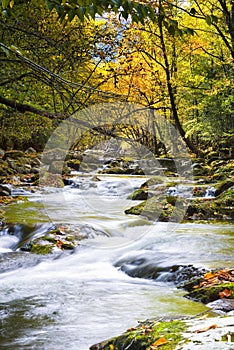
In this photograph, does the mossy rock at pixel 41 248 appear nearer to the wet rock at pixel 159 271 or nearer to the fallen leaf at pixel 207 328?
the wet rock at pixel 159 271

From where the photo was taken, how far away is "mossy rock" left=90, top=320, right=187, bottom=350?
2.08 metres

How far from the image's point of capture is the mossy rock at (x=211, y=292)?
360cm

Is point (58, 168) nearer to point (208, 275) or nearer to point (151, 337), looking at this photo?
point (208, 275)

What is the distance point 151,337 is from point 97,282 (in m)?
2.90

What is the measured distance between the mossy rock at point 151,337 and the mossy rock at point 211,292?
4.06ft

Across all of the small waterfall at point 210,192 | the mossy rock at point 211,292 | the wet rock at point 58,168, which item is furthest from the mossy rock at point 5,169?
the mossy rock at point 211,292

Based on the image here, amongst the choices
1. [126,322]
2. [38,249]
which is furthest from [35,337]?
[38,249]

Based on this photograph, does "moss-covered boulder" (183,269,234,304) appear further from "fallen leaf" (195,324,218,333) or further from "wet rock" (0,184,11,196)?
"wet rock" (0,184,11,196)

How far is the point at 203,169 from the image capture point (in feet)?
55.0

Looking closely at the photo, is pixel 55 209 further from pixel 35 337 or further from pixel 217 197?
pixel 35 337

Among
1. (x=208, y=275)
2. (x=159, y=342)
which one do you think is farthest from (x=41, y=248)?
(x=159, y=342)

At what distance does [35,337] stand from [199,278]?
206 centimetres

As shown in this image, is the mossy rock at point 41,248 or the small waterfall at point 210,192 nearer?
the mossy rock at point 41,248

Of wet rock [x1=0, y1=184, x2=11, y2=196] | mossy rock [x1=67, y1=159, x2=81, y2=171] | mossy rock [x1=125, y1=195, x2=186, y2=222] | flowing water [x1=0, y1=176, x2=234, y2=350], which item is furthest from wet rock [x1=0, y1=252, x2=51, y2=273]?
mossy rock [x1=67, y1=159, x2=81, y2=171]
